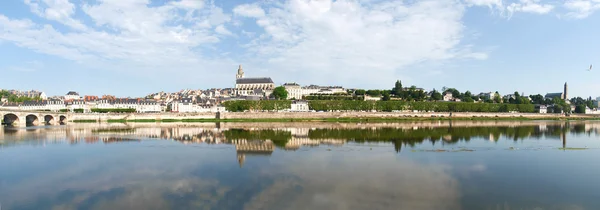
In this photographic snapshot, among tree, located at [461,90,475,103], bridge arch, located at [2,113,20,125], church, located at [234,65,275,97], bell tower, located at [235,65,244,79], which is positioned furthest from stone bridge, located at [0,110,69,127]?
tree, located at [461,90,475,103]

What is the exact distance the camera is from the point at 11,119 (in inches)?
1770

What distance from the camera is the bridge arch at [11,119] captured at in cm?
4422

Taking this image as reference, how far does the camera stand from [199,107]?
211 feet

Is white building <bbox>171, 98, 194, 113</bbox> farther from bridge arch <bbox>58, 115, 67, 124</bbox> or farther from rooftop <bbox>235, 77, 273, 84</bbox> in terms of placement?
rooftop <bbox>235, 77, 273, 84</bbox>

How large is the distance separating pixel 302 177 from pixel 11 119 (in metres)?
46.2

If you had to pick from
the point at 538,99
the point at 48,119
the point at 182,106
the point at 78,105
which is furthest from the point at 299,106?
the point at 538,99

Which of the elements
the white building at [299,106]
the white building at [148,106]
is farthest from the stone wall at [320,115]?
the white building at [148,106]

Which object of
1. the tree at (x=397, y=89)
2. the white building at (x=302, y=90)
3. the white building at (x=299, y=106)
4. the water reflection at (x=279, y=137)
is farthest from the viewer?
the white building at (x=302, y=90)

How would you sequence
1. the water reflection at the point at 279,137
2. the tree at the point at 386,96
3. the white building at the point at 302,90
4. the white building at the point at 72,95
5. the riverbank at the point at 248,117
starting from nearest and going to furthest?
the water reflection at the point at 279,137
the riverbank at the point at 248,117
the tree at the point at 386,96
the white building at the point at 72,95
the white building at the point at 302,90

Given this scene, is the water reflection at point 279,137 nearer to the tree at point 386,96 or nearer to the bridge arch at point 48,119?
the bridge arch at point 48,119

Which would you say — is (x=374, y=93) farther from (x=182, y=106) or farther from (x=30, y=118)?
(x=30, y=118)

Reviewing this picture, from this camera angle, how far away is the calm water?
9.93m

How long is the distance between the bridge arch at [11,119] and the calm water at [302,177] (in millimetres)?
28784

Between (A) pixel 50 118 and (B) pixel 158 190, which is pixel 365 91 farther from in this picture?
(B) pixel 158 190
